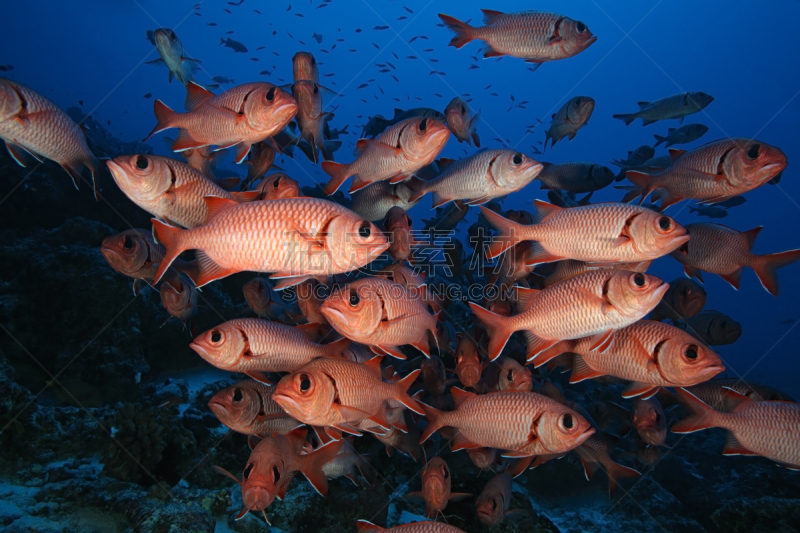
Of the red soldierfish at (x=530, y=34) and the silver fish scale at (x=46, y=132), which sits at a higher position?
the red soldierfish at (x=530, y=34)

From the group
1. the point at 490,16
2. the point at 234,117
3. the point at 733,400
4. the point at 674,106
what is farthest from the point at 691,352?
the point at 674,106

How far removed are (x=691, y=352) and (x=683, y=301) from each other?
2.61 m

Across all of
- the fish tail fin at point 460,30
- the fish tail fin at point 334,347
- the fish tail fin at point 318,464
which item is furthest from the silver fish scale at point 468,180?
the fish tail fin at point 318,464

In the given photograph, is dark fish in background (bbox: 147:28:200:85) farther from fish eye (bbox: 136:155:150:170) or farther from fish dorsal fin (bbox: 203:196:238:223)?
fish dorsal fin (bbox: 203:196:238:223)

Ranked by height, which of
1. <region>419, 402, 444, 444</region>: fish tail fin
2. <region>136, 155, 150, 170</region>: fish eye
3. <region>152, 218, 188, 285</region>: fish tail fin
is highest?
<region>136, 155, 150, 170</region>: fish eye

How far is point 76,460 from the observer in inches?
187

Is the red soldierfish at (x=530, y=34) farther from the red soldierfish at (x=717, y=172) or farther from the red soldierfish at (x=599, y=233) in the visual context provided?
the red soldierfish at (x=599, y=233)

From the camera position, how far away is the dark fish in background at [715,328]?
218 inches

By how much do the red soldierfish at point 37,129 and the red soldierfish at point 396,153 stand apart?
8.01 ft

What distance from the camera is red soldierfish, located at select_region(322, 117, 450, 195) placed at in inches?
149

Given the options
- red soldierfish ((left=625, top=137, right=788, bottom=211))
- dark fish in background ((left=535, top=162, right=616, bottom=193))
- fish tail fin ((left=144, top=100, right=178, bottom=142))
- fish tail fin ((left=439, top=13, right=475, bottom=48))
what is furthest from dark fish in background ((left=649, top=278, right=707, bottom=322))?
fish tail fin ((left=144, top=100, right=178, bottom=142))

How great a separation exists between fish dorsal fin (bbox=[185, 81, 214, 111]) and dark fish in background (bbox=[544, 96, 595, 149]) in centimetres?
526

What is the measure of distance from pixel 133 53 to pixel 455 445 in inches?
5233

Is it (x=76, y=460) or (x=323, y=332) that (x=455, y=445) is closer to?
(x=323, y=332)
